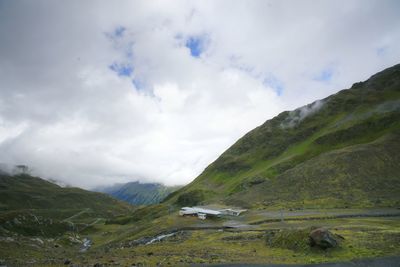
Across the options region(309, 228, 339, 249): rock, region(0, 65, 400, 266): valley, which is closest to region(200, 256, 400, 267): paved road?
region(0, 65, 400, 266): valley

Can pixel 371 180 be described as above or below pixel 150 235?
above

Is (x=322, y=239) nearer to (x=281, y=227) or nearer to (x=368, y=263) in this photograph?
(x=368, y=263)

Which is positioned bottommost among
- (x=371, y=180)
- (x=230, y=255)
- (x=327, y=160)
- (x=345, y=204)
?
(x=230, y=255)

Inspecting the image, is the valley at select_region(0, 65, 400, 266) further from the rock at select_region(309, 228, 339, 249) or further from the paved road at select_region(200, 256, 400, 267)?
the paved road at select_region(200, 256, 400, 267)

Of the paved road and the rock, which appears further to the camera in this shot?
the rock

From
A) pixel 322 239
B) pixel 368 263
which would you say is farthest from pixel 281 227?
pixel 368 263

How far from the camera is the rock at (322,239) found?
4975 centimetres

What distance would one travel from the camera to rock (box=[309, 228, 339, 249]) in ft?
163

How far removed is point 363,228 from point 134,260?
40.7 metres

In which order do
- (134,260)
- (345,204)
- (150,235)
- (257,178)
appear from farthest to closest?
(257,178) → (345,204) → (150,235) → (134,260)

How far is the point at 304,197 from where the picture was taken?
129 meters

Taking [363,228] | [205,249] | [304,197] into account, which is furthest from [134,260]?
[304,197]

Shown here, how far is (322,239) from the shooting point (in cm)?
5009

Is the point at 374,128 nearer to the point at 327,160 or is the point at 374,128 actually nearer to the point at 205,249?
the point at 327,160
